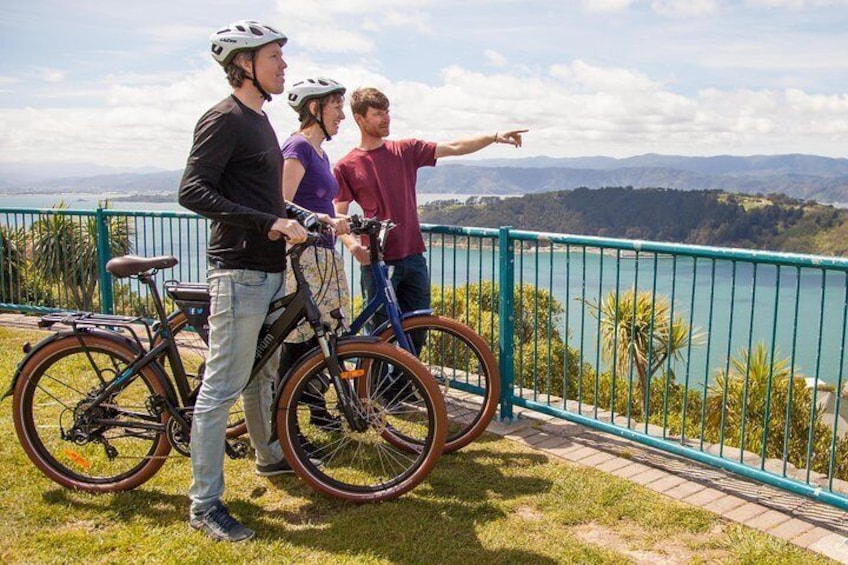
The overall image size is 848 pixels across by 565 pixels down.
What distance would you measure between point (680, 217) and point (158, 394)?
124089 millimetres

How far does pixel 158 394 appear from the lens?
3828mm

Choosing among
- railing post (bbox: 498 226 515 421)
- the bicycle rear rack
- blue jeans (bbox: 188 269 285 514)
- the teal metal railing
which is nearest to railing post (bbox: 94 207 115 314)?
the teal metal railing

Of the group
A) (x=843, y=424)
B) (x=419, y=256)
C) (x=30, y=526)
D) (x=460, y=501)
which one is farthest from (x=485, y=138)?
(x=843, y=424)

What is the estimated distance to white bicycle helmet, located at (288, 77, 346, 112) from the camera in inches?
171

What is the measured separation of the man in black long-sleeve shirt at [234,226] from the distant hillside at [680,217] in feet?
352

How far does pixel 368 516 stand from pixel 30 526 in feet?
5.31

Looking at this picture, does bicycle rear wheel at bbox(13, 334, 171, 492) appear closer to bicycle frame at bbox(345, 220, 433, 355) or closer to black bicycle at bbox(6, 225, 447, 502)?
black bicycle at bbox(6, 225, 447, 502)

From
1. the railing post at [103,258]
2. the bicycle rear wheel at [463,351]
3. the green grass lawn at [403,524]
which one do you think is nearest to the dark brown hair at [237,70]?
the bicycle rear wheel at [463,351]

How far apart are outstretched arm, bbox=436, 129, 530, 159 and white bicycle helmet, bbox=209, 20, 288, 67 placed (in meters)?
1.97

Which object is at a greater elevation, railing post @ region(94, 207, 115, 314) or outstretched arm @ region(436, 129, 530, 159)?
outstretched arm @ region(436, 129, 530, 159)

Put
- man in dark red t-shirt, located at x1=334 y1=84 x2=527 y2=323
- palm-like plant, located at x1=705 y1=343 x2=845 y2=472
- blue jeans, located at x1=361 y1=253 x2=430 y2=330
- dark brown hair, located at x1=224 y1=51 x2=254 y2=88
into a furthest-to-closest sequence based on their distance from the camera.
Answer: palm-like plant, located at x1=705 y1=343 x2=845 y2=472
blue jeans, located at x1=361 y1=253 x2=430 y2=330
man in dark red t-shirt, located at x1=334 y1=84 x2=527 y2=323
dark brown hair, located at x1=224 y1=51 x2=254 y2=88

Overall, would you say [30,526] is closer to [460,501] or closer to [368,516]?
[368,516]

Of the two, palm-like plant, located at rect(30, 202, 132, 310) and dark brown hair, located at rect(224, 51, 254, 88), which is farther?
palm-like plant, located at rect(30, 202, 132, 310)

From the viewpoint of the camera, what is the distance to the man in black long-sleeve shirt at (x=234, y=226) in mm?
3223
